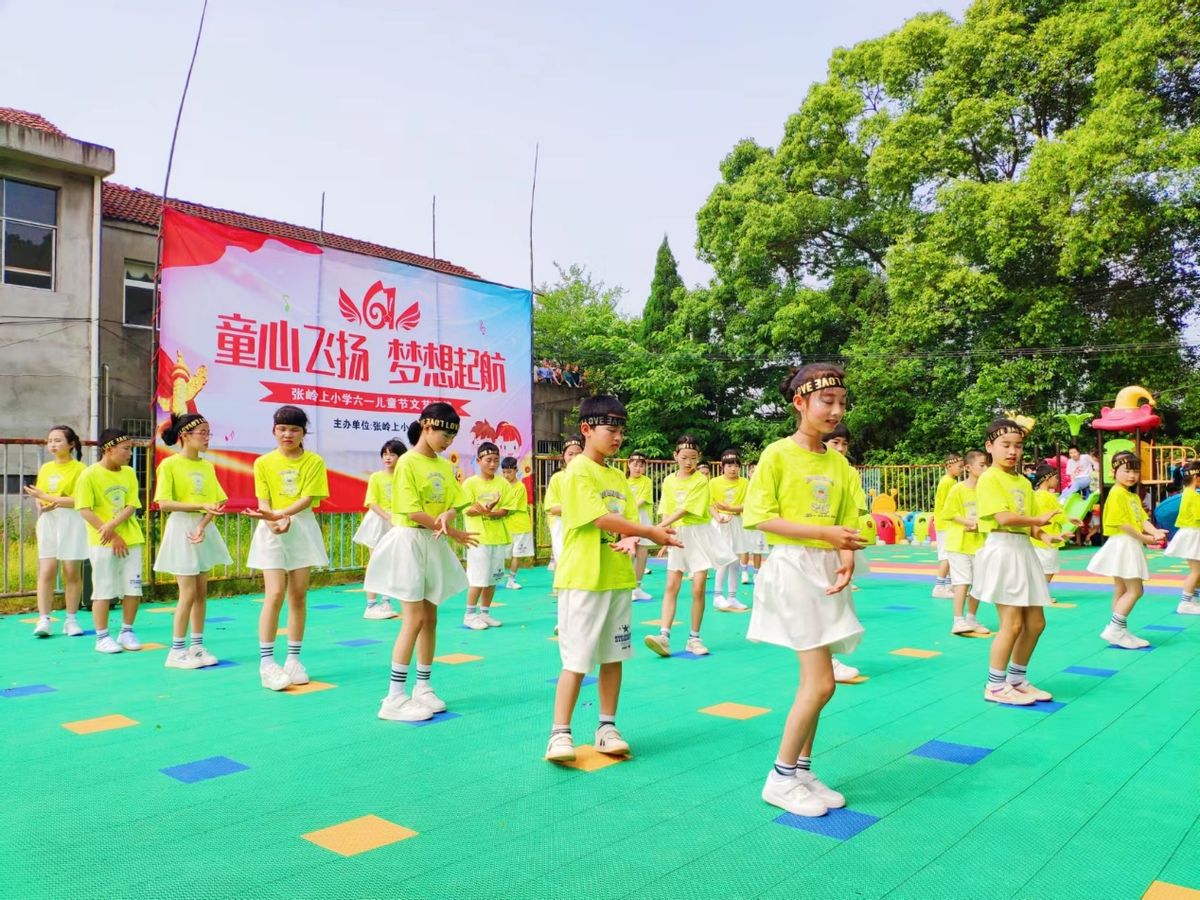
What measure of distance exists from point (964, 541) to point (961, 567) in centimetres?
23

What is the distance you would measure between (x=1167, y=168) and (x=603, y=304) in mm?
20048

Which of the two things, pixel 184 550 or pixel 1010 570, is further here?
pixel 184 550

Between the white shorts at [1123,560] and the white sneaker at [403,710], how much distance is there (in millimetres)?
4928

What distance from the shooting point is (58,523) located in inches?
279

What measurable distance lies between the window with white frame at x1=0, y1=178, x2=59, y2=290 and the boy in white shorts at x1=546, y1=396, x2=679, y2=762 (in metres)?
15.2

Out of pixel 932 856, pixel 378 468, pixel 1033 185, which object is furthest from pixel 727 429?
pixel 932 856

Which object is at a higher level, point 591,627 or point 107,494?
point 107,494

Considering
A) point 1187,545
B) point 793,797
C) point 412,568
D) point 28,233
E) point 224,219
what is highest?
point 224,219

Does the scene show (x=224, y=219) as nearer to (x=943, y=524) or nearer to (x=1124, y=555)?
(x=943, y=524)

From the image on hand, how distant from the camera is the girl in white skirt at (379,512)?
26.0 ft

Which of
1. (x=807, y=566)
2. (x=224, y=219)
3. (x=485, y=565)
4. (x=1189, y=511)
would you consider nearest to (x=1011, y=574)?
(x=807, y=566)

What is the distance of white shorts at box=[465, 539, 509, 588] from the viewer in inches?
297

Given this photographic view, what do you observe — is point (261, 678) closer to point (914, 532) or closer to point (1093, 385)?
point (914, 532)

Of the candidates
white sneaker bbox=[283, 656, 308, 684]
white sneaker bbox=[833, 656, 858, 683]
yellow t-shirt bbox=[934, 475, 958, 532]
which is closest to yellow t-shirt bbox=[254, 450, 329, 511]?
white sneaker bbox=[283, 656, 308, 684]
